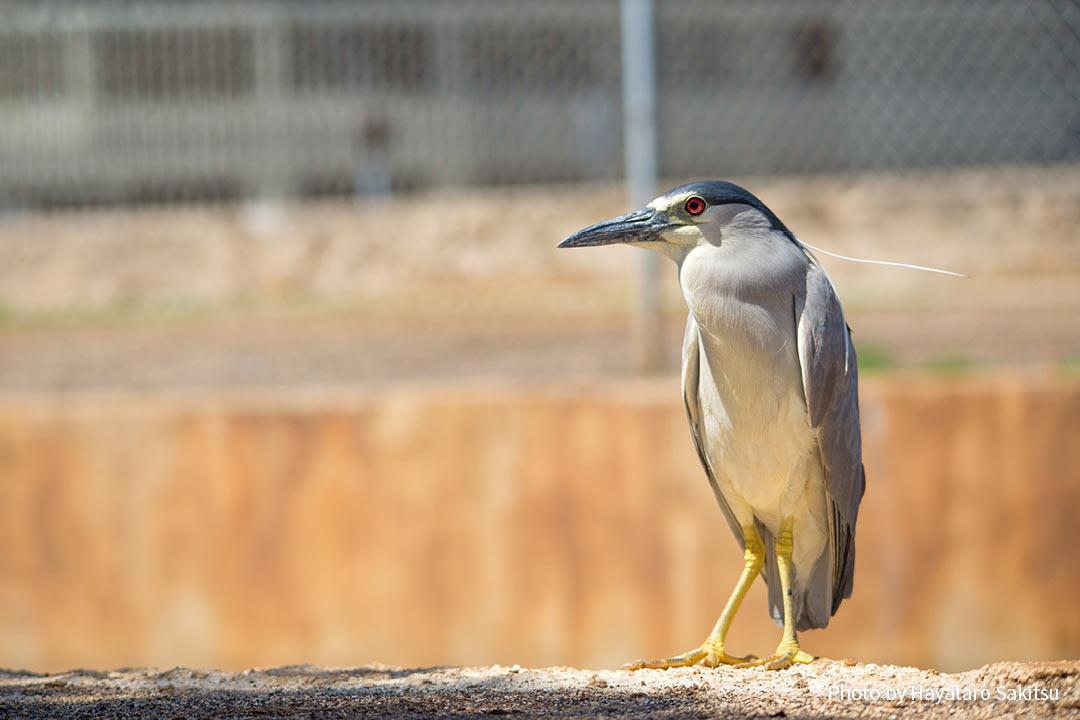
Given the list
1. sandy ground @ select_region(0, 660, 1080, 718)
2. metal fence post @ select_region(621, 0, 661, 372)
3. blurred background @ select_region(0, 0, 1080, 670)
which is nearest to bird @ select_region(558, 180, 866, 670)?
sandy ground @ select_region(0, 660, 1080, 718)

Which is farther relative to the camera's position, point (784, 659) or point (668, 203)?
point (784, 659)

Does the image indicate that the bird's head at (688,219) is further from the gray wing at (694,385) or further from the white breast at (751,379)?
the gray wing at (694,385)

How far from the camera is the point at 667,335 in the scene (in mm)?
8023

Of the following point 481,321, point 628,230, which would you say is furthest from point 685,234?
point 481,321

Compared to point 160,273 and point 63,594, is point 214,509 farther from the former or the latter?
point 160,273

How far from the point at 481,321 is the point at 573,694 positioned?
5.38 m

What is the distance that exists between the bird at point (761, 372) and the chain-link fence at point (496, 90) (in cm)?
475

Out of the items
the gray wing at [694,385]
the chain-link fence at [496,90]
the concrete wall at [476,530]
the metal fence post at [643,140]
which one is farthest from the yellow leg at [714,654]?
the chain-link fence at [496,90]

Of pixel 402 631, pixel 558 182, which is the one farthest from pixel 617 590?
pixel 558 182

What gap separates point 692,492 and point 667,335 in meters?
2.41

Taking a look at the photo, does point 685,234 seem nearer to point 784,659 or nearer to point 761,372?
point 761,372

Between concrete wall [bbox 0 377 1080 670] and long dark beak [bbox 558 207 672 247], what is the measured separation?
99.2 inches

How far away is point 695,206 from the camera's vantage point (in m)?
3.26

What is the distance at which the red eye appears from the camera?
10.7ft
